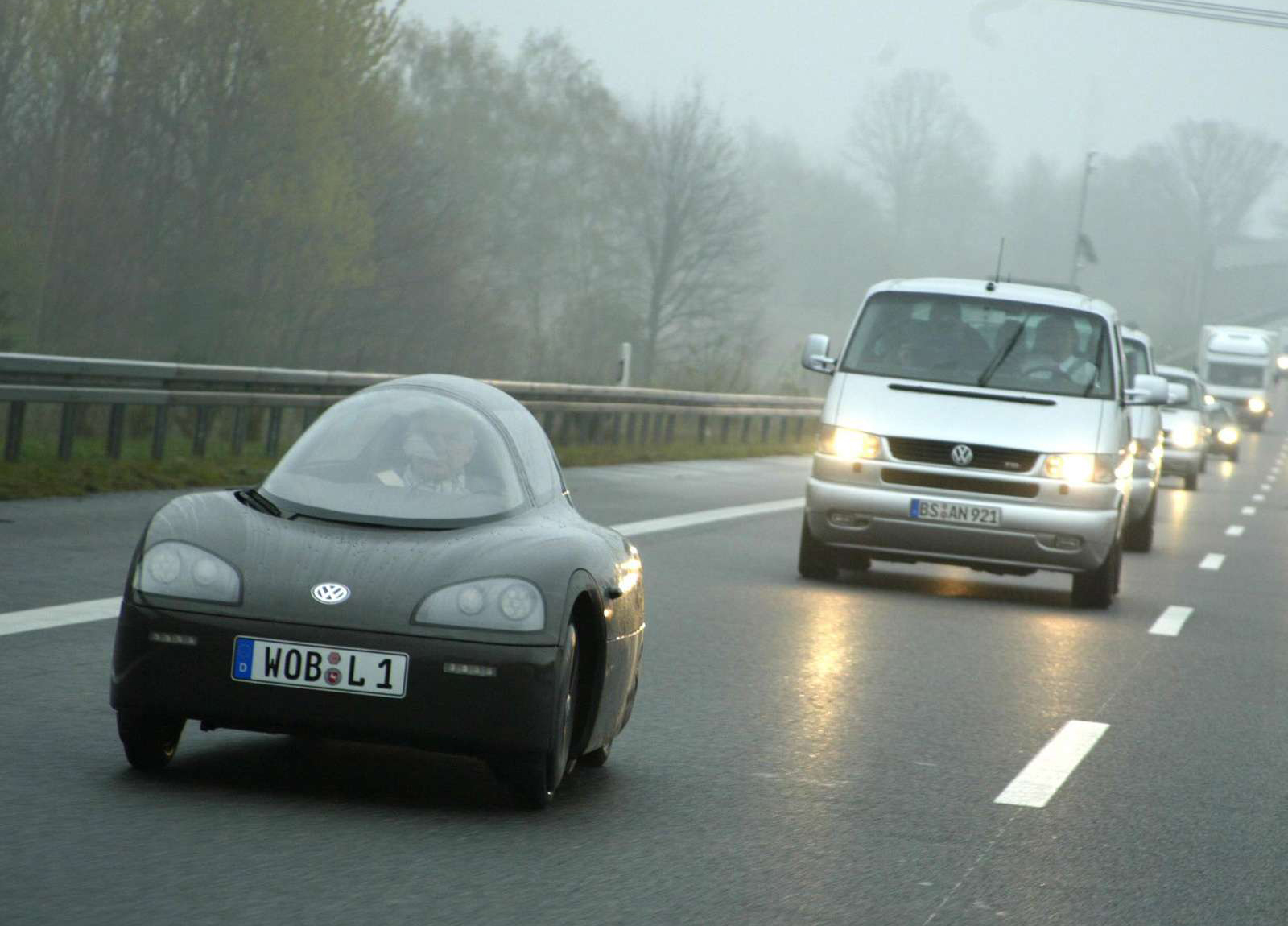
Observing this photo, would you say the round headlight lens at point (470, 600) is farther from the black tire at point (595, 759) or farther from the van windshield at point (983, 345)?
the van windshield at point (983, 345)

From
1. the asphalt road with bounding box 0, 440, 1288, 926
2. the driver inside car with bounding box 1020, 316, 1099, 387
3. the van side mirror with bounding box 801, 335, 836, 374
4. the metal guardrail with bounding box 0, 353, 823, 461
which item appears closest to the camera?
the asphalt road with bounding box 0, 440, 1288, 926

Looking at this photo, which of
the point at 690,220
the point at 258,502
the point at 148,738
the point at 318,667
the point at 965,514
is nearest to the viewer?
the point at 318,667

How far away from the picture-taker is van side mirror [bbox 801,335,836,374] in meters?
14.6

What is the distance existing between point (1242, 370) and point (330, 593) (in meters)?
75.7

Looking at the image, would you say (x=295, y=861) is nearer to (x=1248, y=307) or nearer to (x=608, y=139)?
(x=608, y=139)

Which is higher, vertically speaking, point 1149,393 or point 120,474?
point 1149,393

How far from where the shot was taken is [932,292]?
14.8 m

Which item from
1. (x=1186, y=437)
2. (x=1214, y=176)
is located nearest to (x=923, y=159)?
(x=1214, y=176)

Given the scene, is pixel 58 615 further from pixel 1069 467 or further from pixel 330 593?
pixel 1069 467

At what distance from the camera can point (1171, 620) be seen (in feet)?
43.7

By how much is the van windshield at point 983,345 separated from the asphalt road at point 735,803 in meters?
3.03

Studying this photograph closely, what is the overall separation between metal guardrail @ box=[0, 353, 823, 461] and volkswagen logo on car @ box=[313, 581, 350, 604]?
7.48m

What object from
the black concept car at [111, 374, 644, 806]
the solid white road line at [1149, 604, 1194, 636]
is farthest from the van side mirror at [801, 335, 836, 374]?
the black concept car at [111, 374, 644, 806]

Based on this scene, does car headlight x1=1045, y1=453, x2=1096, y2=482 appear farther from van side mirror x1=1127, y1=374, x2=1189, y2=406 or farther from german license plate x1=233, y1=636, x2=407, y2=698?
german license plate x1=233, y1=636, x2=407, y2=698
